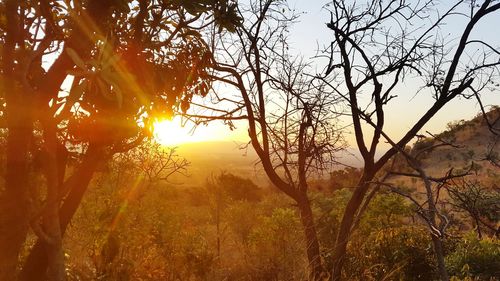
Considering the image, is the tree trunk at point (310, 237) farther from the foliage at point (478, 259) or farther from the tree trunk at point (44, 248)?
the tree trunk at point (44, 248)

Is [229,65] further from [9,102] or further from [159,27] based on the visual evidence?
[9,102]

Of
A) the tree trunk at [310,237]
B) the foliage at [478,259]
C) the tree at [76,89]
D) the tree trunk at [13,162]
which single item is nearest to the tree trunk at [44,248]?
the tree at [76,89]

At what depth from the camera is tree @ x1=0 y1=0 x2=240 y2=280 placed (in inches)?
123

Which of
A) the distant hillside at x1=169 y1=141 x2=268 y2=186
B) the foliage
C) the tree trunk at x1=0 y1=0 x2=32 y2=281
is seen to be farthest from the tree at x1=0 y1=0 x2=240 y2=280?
the foliage

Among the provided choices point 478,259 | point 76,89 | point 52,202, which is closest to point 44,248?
point 52,202

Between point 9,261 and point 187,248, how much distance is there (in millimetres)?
5061

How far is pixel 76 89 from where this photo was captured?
2.67 metres

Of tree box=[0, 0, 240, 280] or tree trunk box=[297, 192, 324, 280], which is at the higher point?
tree box=[0, 0, 240, 280]

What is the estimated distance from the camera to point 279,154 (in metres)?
6.72

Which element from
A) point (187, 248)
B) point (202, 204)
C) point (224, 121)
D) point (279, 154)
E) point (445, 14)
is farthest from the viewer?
point (202, 204)

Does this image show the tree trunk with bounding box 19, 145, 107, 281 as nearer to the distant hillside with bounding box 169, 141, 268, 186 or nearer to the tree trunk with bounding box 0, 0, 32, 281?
the tree trunk with bounding box 0, 0, 32, 281

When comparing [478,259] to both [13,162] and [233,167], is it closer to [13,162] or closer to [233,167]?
[13,162]

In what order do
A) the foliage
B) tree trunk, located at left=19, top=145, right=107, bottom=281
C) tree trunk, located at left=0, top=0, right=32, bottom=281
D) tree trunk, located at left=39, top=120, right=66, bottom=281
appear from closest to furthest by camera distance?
tree trunk, located at left=0, top=0, right=32, bottom=281, tree trunk, located at left=39, top=120, right=66, bottom=281, tree trunk, located at left=19, top=145, right=107, bottom=281, the foliage

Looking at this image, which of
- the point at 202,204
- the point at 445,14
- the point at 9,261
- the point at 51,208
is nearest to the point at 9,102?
the point at 51,208
